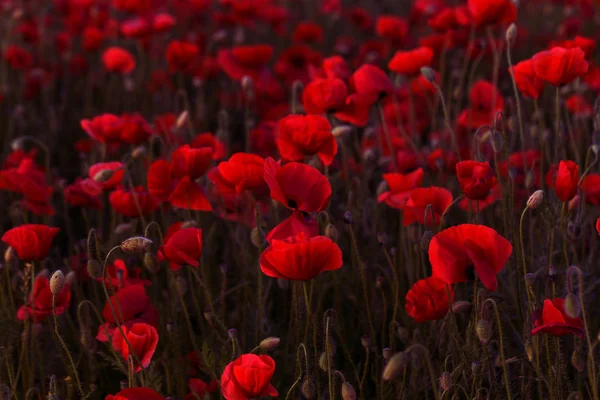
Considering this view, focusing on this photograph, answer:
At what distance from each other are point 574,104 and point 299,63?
3.76 ft

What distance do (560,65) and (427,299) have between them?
612 millimetres

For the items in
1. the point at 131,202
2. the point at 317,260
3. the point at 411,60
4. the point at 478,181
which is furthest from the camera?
the point at 411,60

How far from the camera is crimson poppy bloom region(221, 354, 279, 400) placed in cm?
127

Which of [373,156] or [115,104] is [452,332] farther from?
[115,104]

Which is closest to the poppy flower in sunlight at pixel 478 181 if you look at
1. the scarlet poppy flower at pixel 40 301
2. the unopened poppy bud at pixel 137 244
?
the unopened poppy bud at pixel 137 244

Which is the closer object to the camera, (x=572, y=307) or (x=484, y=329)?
(x=572, y=307)

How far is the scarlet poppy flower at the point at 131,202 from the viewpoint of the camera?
6.02ft

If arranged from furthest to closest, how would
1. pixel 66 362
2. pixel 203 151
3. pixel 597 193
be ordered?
1. pixel 597 193
2. pixel 203 151
3. pixel 66 362

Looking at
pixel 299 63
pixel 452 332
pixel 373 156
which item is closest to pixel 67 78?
pixel 299 63

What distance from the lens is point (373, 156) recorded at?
226cm

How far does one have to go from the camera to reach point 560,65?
1.76 meters

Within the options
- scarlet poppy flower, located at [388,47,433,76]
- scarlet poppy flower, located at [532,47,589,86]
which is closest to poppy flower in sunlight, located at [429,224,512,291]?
scarlet poppy flower, located at [532,47,589,86]

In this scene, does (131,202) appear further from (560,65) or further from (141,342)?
(560,65)

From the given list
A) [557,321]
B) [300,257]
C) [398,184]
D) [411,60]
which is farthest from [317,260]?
[411,60]
